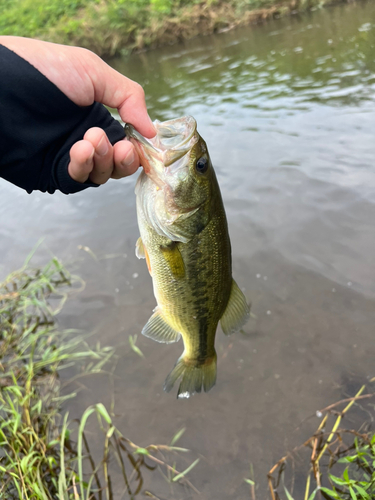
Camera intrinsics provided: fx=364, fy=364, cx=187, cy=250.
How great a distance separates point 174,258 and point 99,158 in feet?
2.00

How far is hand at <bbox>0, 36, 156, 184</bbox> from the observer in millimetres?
1649

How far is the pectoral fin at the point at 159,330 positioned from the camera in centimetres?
216

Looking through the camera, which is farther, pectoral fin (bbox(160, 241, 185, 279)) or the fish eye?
pectoral fin (bbox(160, 241, 185, 279))

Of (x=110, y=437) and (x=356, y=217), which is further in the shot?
(x=356, y=217)

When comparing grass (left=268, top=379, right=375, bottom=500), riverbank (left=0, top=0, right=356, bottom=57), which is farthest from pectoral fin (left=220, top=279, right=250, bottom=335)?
riverbank (left=0, top=0, right=356, bottom=57)

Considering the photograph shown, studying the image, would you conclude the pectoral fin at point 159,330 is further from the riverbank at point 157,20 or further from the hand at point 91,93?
the riverbank at point 157,20

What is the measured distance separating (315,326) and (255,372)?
811 mm

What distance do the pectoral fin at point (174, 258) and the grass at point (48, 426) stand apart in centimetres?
149

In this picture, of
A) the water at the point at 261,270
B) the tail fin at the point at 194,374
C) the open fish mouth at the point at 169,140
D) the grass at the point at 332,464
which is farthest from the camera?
the water at the point at 261,270

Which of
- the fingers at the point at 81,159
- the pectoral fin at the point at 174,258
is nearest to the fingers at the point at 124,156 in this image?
the fingers at the point at 81,159

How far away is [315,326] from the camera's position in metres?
3.78

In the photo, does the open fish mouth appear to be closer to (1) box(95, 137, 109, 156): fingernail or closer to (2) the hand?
(2) the hand

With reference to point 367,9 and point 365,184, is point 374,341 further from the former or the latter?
point 367,9

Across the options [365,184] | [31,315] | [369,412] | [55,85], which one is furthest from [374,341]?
[31,315]
